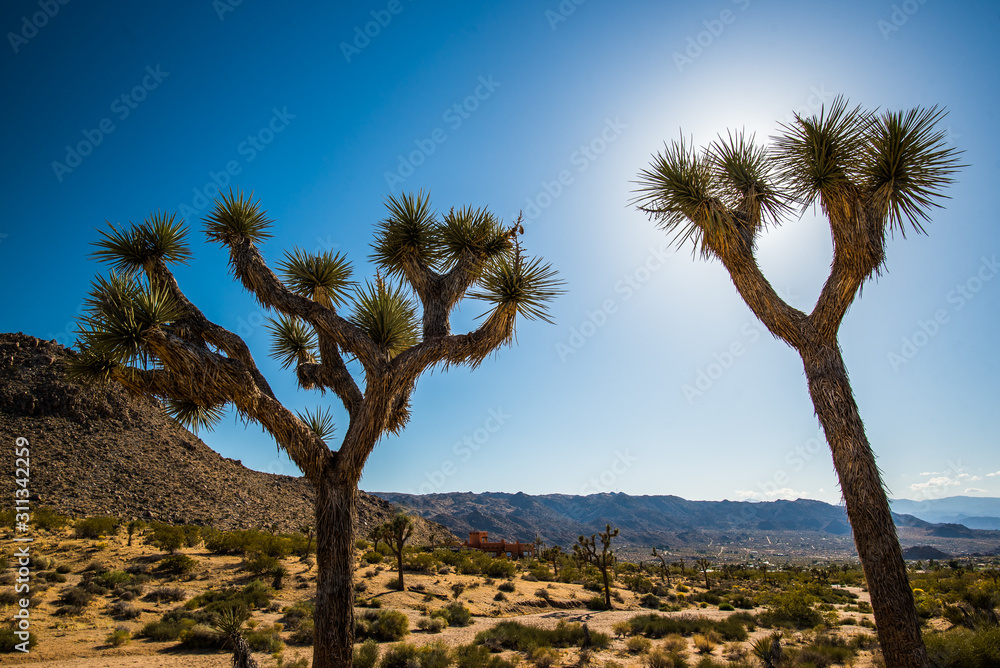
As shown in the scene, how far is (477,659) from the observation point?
398 inches

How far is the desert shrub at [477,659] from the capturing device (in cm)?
981

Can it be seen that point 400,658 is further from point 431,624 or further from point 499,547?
point 499,547

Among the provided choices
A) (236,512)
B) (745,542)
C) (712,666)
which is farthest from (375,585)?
(745,542)

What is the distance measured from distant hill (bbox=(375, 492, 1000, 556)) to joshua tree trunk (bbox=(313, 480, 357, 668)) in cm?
9030

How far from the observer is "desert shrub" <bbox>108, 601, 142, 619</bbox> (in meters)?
12.7

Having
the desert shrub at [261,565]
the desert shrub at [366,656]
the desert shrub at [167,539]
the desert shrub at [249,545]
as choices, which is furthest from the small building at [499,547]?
the desert shrub at [366,656]

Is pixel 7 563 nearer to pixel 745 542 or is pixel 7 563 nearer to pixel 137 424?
pixel 137 424

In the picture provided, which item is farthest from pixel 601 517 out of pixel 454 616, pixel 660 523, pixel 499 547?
pixel 454 616

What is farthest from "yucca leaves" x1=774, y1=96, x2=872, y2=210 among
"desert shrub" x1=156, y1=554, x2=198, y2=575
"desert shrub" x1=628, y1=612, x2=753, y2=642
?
"desert shrub" x1=156, y1=554, x2=198, y2=575

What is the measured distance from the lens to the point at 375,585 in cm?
2053

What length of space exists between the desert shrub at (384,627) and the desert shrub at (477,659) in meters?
2.45

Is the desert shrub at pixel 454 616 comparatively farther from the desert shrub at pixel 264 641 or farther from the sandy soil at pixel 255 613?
the desert shrub at pixel 264 641

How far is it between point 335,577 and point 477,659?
20.1 ft

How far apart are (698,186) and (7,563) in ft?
77.6
